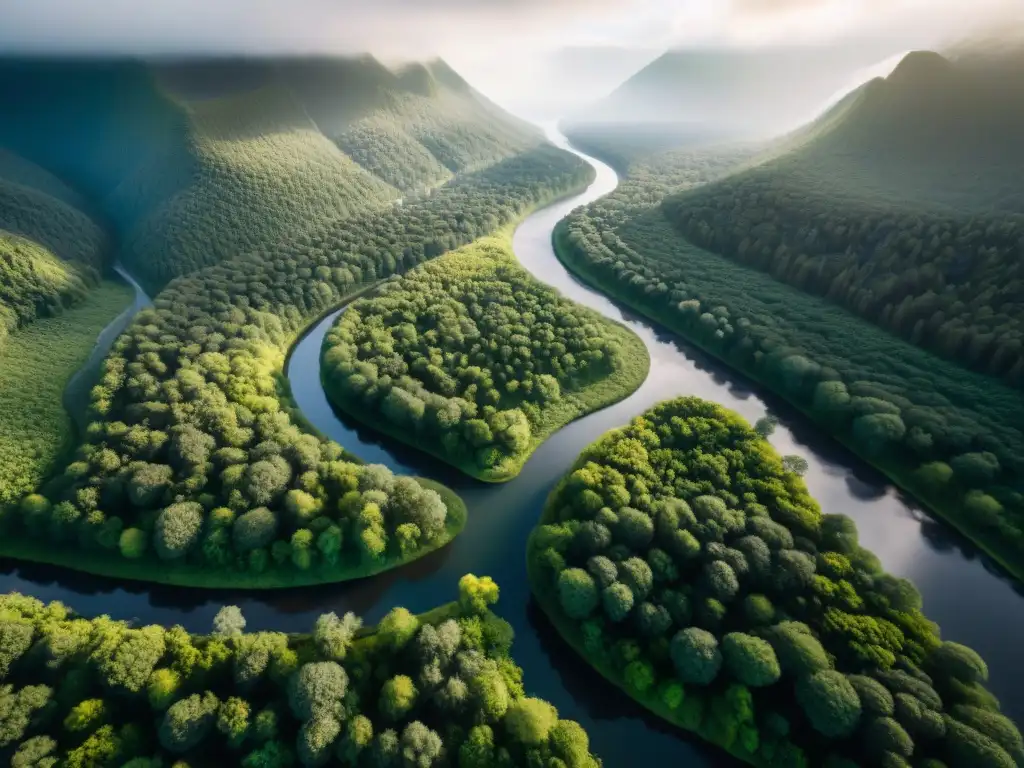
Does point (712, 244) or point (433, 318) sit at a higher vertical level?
point (712, 244)

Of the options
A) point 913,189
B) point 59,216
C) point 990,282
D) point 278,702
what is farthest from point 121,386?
point 913,189

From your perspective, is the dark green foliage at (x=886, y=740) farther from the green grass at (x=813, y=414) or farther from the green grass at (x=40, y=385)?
the green grass at (x=40, y=385)

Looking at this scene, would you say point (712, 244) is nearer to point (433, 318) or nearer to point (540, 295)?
point (540, 295)

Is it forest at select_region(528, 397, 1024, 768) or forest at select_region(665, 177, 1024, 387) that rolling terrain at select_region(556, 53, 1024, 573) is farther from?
forest at select_region(528, 397, 1024, 768)

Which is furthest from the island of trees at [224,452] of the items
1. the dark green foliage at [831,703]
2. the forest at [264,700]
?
the dark green foliage at [831,703]

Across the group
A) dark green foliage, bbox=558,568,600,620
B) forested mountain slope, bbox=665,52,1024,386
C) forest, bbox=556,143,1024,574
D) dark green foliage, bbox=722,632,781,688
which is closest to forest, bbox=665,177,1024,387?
forested mountain slope, bbox=665,52,1024,386

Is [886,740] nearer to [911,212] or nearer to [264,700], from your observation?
[264,700]
